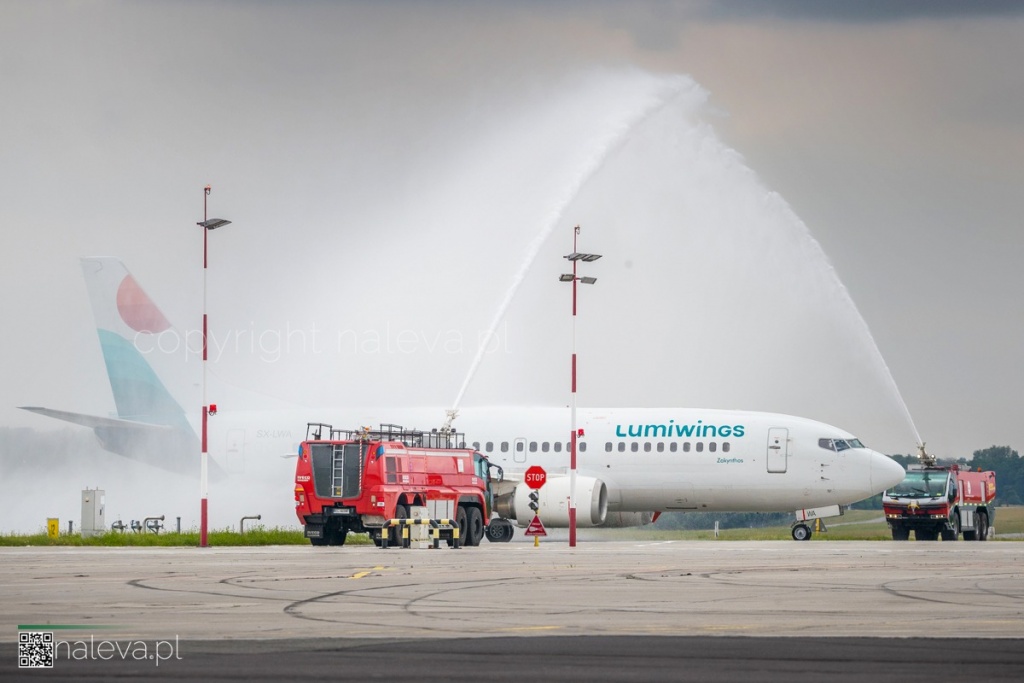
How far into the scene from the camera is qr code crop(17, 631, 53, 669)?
14.4m

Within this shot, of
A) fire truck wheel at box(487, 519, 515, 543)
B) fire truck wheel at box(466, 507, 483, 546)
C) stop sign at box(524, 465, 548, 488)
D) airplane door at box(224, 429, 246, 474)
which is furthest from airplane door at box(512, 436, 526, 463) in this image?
airplane door at box(224, 429, 246, 474)

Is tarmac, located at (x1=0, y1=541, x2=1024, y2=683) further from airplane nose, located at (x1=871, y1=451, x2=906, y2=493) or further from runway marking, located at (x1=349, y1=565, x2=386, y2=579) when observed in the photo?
airplane nose, located at (x1=871, y1=451, x2=906, y2=493)

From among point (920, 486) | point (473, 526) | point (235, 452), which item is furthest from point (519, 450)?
point (920, 486)

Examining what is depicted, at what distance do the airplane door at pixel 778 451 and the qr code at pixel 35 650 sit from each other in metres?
41.6

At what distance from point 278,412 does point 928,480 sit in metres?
27.9

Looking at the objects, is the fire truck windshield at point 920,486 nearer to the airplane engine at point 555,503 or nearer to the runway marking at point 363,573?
the airplane engine at point 555,503

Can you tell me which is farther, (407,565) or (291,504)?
(291,504)

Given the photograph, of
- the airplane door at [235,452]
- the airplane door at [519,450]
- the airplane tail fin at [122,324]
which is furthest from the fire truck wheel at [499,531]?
the airplane tail fin at [122,324]

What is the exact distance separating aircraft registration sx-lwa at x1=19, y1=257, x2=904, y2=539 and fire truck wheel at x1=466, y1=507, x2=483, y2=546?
645cm

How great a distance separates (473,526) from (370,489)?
4.64 metres

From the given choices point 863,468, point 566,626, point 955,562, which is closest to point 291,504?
point 863,468

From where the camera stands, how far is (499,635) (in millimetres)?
17422

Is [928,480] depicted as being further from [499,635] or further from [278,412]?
[499,635]

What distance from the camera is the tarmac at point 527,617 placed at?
14500 millimetres
